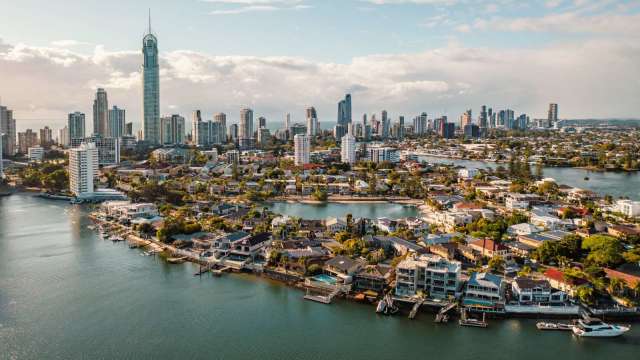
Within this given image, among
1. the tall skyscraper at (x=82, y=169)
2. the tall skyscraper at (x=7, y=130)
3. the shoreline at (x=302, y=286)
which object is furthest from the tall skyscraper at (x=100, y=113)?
the shoreline at (x=302, y=286)

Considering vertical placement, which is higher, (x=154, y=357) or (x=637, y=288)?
(x=637, y=288)

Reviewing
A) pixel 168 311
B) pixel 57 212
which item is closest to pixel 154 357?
pixel 168 311

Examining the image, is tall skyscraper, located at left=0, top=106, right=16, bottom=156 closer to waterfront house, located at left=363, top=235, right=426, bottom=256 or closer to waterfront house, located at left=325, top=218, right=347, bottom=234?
waterfront house, located at left=325, top=218, right=347, bottom=234

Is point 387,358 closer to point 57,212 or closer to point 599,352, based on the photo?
point 599,352

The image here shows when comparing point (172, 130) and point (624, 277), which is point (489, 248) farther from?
point (172, 130)

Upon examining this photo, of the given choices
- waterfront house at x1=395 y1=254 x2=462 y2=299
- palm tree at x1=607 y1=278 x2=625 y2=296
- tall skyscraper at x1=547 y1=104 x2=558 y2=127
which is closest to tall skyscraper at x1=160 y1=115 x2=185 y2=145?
waterfront house at x1=395 y1=254 x2=462 y2=299

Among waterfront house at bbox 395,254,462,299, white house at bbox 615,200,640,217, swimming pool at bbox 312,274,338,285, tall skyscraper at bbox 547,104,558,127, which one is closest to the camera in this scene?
waterfront house at bbox 395,254,462,299

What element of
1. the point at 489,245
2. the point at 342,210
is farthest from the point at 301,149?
the point at 489,245
